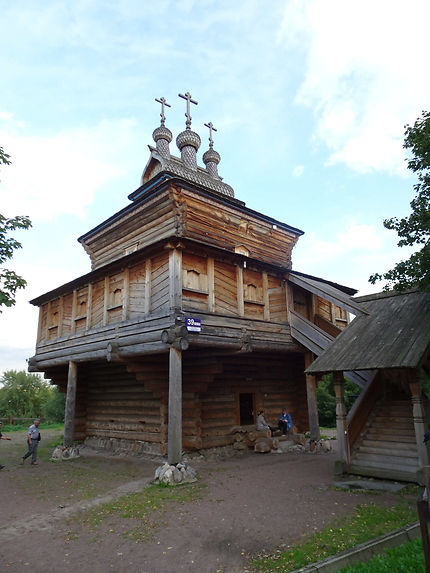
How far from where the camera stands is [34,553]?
239 inches

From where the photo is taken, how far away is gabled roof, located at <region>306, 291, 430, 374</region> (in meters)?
9.15

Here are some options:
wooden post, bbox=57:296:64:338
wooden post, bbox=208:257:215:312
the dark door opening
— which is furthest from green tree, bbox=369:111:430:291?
wooden post, bbox=57:296:64:338

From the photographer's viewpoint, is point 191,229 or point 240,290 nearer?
point 240,290

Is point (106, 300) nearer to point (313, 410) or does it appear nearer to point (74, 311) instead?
point (74, 311)

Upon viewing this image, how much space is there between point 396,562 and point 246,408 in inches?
477

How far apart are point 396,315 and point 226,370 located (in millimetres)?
7010

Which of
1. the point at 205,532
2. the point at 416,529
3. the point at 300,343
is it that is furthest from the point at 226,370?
the point at 416,529

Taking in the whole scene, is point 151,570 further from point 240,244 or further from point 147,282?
point 240,244

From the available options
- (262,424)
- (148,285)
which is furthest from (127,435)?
(148,285)

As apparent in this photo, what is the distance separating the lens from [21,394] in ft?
140

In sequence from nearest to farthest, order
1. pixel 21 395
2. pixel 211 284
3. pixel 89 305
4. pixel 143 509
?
1. pixel 143 509
2. pixel 211 284
3. pixel 89 305
4. pixel 21 395

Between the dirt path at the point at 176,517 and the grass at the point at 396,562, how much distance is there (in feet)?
4.74

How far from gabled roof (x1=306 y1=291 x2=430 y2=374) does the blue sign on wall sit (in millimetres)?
3365

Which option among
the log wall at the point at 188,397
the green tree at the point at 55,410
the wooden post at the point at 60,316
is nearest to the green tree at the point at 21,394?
the green tree at the point at 55,410
